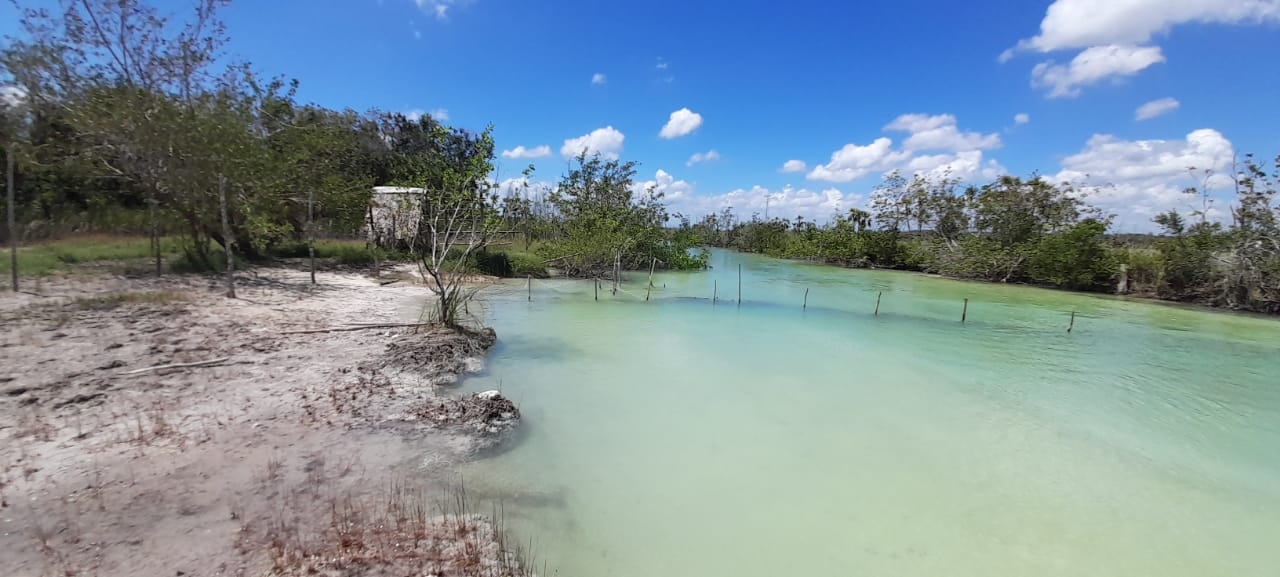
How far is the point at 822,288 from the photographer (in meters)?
24.4

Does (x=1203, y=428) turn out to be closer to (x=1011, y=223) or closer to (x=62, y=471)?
(x=62, y=471)

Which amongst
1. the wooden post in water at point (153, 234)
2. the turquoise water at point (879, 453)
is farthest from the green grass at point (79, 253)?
the turquoise water at point (879, 453)

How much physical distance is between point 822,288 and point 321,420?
22.1 metres

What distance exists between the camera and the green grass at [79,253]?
35.5 ft

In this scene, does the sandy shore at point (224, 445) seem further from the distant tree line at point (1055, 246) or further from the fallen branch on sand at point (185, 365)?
the distant tree line at point (1055, 246)

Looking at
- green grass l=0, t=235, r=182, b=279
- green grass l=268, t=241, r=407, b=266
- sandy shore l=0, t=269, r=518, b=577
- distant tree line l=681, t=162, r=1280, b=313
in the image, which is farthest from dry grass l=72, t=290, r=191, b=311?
distant tree line l=681, t=162, r=1280, b=313

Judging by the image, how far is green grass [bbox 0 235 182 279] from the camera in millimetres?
10812

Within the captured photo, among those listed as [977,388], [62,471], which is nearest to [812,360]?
[977,388]

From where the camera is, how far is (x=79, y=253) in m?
12.9

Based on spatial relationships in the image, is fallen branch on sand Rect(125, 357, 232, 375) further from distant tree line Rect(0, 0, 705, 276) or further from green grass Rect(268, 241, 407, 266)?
green grass Rect(268, 241, 407, 266)

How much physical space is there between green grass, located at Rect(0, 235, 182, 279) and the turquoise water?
918cm

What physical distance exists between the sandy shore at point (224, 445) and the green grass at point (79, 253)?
312 cm

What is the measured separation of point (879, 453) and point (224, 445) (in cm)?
690

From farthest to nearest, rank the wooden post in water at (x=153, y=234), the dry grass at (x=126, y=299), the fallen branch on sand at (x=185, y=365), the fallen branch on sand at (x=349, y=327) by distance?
the wooden post in water at (x=153, y=234) < the fallen branch on sand at (x=349, y=327) < the dry grass at (x=126, y=299) < the fallen branch on sand at (x=185, y=365)
